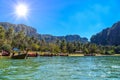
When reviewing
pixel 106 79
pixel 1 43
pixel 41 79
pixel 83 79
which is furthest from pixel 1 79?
pixel 1 43

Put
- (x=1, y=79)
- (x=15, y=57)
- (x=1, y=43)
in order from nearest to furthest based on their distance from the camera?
(x=1, y=79) → (x=15, y=57) → (x=1, y=43)

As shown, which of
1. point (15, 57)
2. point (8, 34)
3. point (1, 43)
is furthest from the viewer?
point (8, 34)

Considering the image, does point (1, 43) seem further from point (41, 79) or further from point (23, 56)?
point (41, 79)

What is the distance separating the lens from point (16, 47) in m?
194

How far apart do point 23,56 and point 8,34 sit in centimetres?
8327

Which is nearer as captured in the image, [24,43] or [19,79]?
[19,79]

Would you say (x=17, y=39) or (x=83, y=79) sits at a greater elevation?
(x=17, y=39)

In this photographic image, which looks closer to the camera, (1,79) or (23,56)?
(1,79)

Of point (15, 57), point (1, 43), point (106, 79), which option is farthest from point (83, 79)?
point (1, 43)

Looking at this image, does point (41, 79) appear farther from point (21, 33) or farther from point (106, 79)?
point (21, 33)

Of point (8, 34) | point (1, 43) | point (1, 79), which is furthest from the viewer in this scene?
point (8, 34)

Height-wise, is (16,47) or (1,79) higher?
(16,47)

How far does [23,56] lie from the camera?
10719 centimetres

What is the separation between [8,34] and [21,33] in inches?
500
